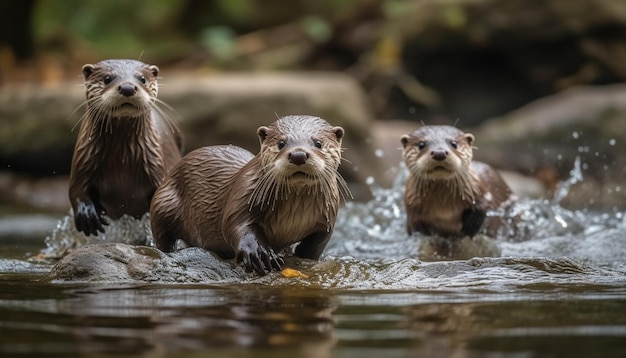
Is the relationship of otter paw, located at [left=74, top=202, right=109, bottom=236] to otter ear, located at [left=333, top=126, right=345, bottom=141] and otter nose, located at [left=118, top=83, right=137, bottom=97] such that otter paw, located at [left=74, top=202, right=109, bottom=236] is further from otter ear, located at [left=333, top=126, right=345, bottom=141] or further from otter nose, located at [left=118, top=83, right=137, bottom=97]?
otter ear, located at [left=333, top=126, right=345, bottom=141]

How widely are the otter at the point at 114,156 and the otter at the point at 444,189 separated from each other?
124 centimetres

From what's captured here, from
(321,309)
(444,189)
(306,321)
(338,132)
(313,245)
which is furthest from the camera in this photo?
(444,189)

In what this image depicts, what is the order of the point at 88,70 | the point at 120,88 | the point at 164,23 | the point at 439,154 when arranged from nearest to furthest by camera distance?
the point at 120,88 → the point at 88,70 → the point at 439,154 → the point at 164,23

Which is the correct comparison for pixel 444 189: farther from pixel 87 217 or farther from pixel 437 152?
pixel 87 217

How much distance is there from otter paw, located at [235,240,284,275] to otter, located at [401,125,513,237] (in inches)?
54.5

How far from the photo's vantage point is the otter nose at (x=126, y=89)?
407 cm

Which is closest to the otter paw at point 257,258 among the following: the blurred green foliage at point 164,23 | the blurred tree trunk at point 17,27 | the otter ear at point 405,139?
the otter ear at point 405,139

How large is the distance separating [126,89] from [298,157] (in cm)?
95

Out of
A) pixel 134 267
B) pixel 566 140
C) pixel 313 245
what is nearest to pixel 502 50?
pixel 566 140

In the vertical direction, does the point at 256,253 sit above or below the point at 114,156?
below

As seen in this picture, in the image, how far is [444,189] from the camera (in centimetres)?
511

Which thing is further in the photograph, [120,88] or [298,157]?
[120,88]

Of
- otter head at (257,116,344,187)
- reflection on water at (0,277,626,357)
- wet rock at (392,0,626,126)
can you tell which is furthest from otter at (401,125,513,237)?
wet rock at (392,0,626,126)

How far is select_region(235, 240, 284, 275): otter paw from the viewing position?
11.9ft
